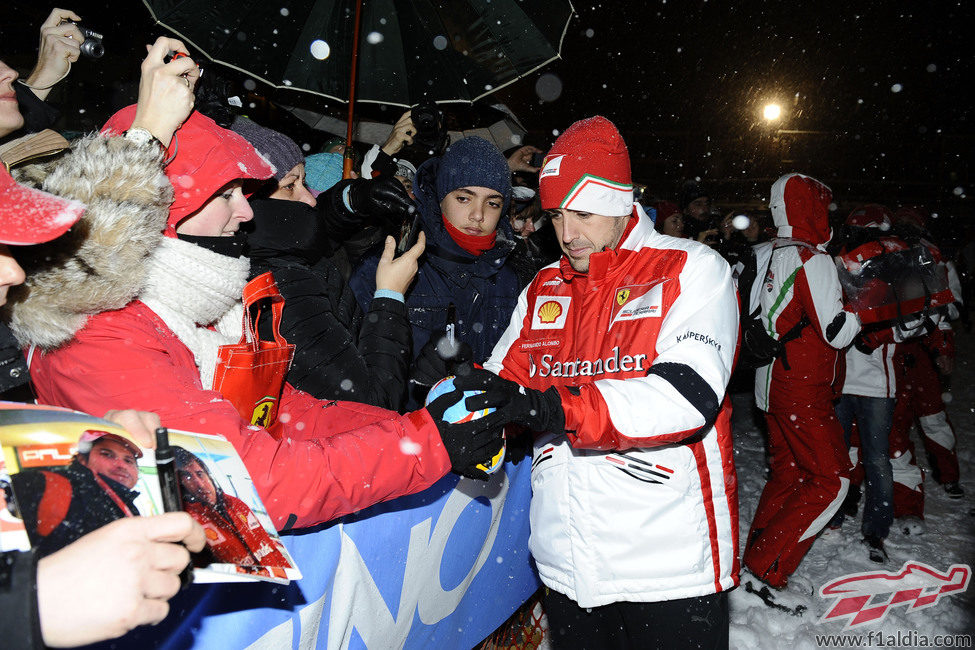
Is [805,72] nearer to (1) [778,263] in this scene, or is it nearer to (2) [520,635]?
(1) [778,263]

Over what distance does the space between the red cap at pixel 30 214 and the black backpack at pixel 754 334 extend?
3.13 metres

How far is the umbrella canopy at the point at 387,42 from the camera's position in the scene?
313cm

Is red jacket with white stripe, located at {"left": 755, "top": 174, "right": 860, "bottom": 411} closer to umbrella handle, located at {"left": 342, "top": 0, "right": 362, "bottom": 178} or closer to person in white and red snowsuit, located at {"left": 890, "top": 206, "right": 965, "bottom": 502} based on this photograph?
person in white and red snowsuit, located at {"left": 890, "top": 206, "right": 965, "bottom": 502}

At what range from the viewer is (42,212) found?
1099mm

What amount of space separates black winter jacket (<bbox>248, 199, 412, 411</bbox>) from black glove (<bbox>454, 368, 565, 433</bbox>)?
572mm

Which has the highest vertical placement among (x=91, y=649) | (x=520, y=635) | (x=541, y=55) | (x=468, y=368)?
(x=541, y=55)

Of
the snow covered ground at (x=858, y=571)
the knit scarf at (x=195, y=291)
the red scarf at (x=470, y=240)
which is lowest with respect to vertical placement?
the snow covered ground at (x=858, y=571)

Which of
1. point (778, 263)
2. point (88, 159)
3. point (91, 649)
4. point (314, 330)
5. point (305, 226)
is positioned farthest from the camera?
point (778, 263)

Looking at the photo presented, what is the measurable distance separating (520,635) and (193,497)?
253cm

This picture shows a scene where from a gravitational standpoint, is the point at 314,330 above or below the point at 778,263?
below

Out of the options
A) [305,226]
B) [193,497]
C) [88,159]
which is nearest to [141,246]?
[88,159]

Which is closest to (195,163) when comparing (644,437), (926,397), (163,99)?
(163,99)

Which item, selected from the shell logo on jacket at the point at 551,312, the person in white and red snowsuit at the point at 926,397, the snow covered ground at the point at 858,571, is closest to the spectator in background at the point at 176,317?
the shell logo on jacket at the point at 551,312

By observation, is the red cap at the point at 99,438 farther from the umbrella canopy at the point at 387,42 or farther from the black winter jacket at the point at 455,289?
the umbrella canopy at the point at 387,42
